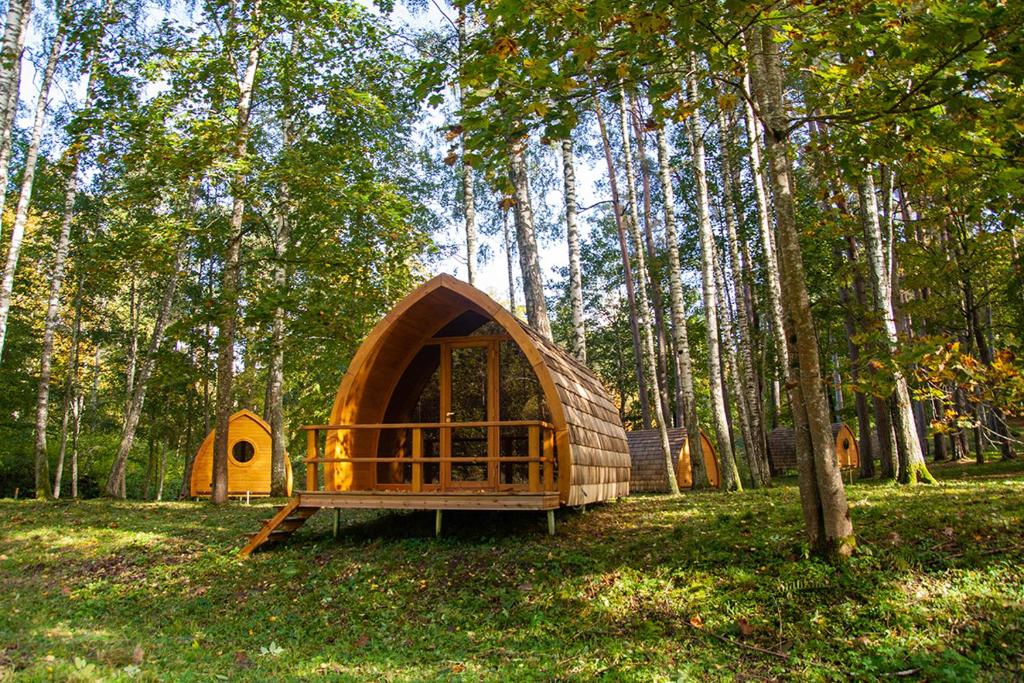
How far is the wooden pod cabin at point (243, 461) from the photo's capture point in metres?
20.1

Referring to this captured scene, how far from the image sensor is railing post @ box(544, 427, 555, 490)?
796 centimetres

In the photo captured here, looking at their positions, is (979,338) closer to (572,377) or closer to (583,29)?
(572,377)

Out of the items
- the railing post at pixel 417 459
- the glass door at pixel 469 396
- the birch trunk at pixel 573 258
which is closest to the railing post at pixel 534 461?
the railing post at pixel 417 459

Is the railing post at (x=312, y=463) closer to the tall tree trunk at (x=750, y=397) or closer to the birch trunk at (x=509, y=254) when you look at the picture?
the tall tree trunk at (x=750, y=397)

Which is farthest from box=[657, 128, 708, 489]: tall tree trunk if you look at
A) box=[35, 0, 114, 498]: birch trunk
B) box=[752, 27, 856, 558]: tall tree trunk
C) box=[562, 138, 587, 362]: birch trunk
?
box=[35, 0, 114, 498]: birch trunk

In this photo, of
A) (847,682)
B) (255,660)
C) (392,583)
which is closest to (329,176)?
(392,583)

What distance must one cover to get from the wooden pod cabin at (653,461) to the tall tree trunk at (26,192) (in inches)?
482

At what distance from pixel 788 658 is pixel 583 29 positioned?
4.77 m

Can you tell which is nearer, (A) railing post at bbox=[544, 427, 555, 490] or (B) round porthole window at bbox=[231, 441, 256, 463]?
(A) railing post at bbox=[544, 427, 555, 490]

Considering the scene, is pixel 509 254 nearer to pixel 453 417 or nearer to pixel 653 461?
pixel 653 461

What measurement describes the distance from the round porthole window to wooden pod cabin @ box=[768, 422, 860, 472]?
679 inches

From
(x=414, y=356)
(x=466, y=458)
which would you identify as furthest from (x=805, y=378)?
(x=414, y=356)

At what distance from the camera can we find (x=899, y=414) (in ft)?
35.0

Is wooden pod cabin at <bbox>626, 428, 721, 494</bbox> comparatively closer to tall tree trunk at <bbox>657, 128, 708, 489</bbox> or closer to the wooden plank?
tall tree trunk at <bbox>657, 128, 708, 489</bbox>
